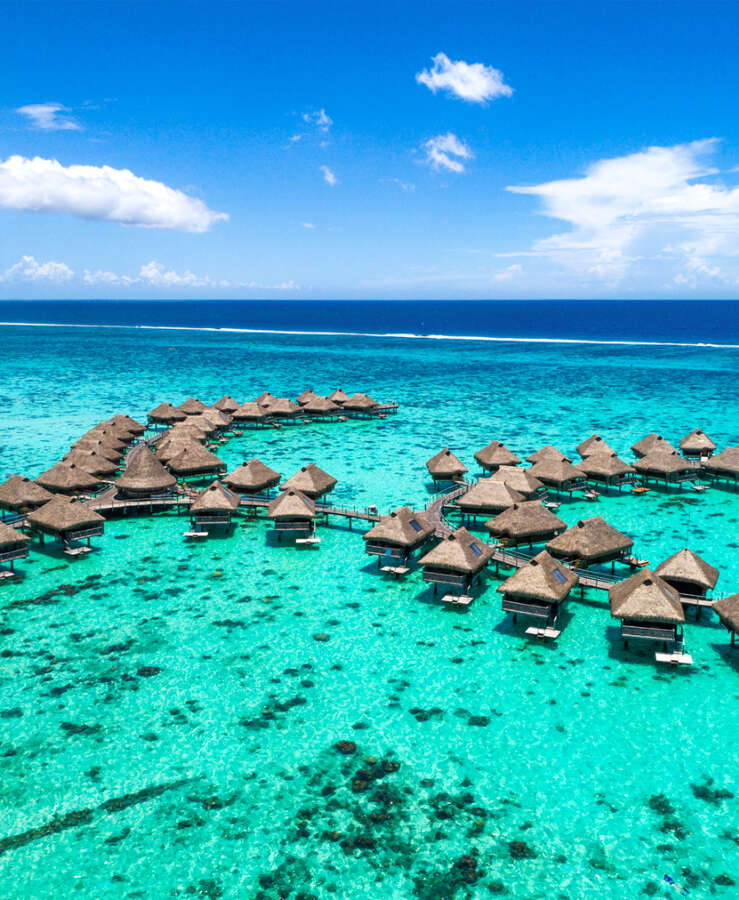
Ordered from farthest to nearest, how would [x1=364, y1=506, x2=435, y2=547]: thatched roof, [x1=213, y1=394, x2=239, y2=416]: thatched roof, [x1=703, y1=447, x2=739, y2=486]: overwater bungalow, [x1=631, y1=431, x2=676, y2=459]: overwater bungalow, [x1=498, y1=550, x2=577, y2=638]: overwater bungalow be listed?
[x1=213, y1=394, x2=239, y2=416]: thatched roof, [x1=631, y1=431, x2=676, y2=459]: overwater bungalow, [x1=703, y1=447, x2=739, y2=486]: overwater bungalow, [x1=364, y1=506, x2=435, y2=547]: thatched roof, [x1=498, y1=550, x2=577, y2=638]: overwater bungalow

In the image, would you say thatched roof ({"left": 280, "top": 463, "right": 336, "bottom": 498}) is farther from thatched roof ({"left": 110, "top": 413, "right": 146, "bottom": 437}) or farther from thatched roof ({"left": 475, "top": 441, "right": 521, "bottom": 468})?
thatched roof ({"left": 110, "top": 413, "right": 146, "bottom": 437})

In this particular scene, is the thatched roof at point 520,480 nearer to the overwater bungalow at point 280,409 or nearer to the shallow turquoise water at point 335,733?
the shallow turquoise water at point 335,733

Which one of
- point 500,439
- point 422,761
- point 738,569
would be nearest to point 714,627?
point 738,569

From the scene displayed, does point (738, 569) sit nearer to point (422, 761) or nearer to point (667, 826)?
point (667, 826)

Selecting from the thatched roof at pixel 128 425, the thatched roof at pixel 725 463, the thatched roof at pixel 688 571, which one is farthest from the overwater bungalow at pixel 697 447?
the thatched roof at pixel 128 425

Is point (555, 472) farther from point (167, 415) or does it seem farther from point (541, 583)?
point (167, 415)

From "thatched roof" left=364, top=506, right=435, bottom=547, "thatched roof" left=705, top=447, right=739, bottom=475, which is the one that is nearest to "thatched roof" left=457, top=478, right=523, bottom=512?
"thatched roof" left=364, top=506, right=435, bottom=547
